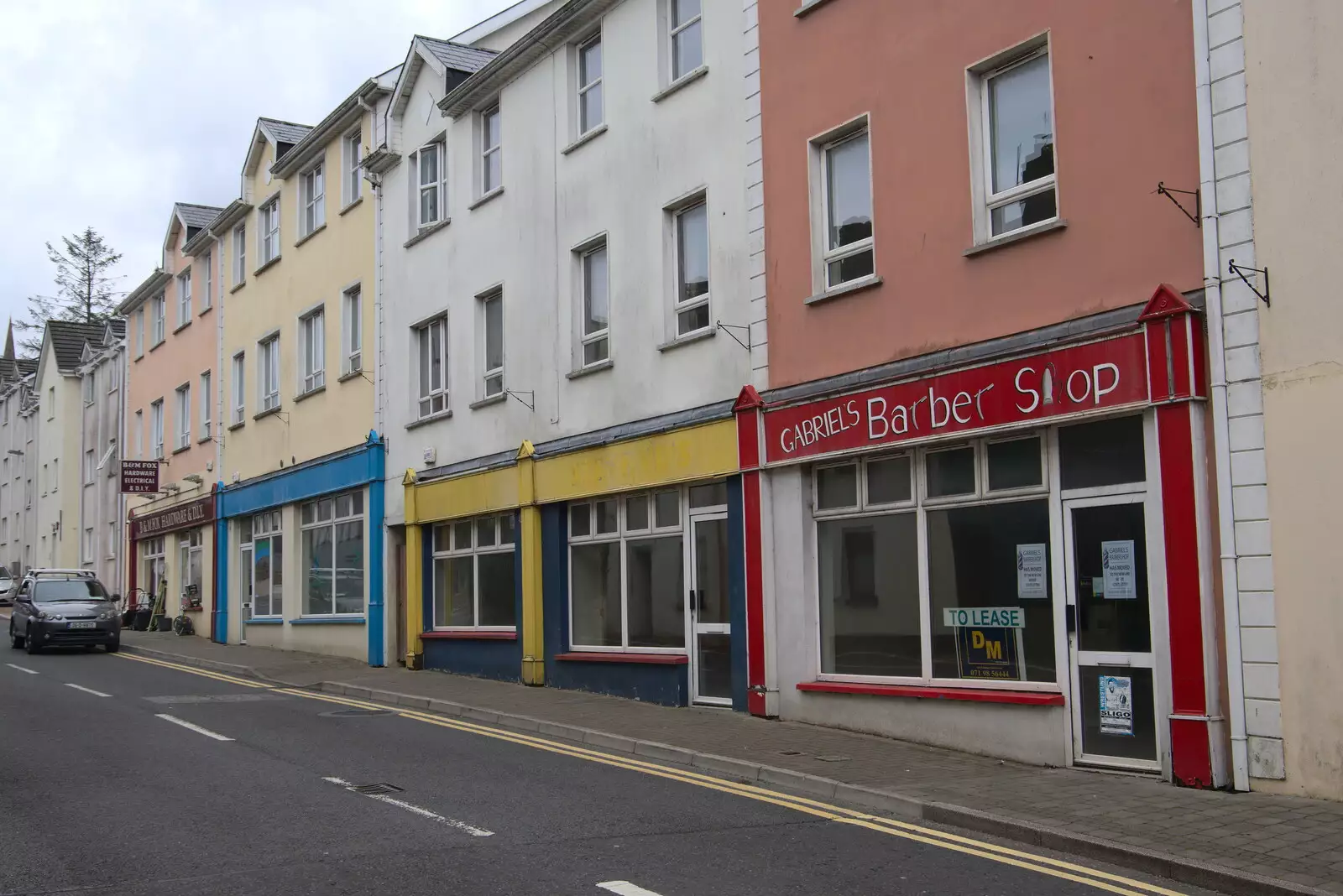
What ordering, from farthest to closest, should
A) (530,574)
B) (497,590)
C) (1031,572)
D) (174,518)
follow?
(174,518)
(497,590)
(530,574)
(1031,572)

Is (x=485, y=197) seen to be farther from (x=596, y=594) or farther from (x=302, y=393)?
(x=302, y=393)

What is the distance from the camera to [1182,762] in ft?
32.1

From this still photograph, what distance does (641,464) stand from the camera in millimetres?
16250

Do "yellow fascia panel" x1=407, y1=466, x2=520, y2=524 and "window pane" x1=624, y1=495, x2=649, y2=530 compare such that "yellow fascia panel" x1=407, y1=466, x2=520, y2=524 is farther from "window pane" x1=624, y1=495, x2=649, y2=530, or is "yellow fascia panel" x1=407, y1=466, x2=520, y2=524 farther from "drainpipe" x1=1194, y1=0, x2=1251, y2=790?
"drainpipe" x1=1194, y1=0, x2=1251, y2=790

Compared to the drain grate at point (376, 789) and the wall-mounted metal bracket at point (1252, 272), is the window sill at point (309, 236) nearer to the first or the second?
the drain grate at point (376, 789)

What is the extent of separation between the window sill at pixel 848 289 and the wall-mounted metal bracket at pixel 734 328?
108 cm

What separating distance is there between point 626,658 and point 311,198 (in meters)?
15.2

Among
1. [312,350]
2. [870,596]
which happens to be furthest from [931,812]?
[312,350]

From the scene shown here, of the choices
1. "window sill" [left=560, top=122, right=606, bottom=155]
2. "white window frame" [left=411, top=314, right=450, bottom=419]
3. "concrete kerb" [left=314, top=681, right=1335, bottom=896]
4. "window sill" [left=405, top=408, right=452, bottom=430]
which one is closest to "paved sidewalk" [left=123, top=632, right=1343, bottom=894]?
"concrete kerb" [left=314, top=681, right=1335, bottom=896]

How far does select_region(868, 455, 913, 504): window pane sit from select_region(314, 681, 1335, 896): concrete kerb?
324cm

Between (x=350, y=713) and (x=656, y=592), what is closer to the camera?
(x=350, y=713)

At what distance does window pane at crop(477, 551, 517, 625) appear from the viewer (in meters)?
19.5

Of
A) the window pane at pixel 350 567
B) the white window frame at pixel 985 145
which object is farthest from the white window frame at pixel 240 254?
the white window frame at pixel 985 145

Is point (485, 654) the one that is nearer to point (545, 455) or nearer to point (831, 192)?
point (545, 455)
